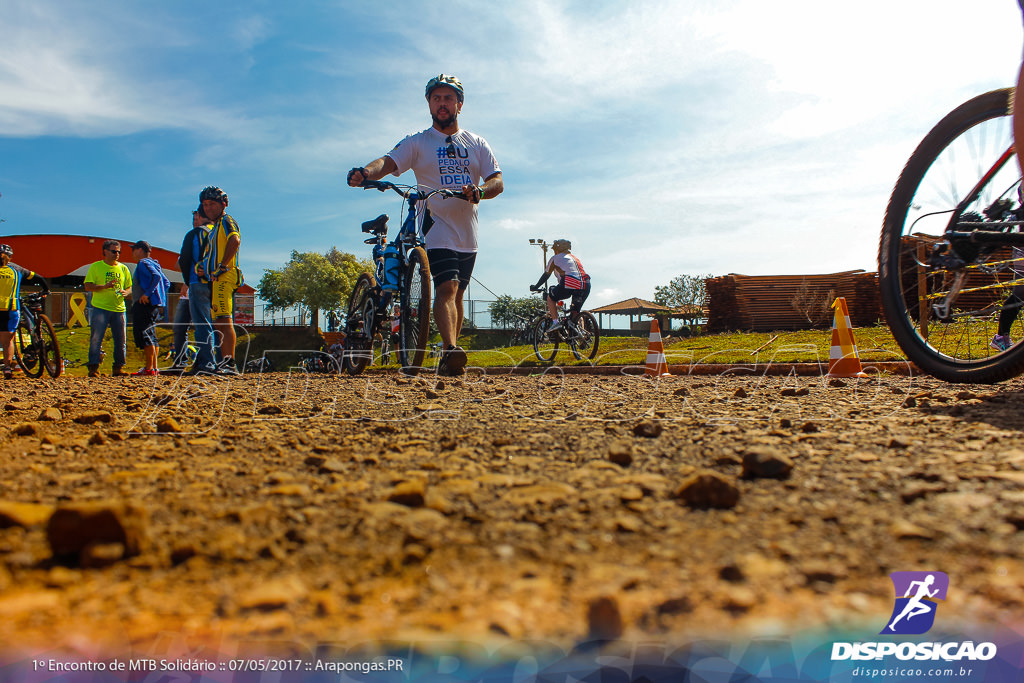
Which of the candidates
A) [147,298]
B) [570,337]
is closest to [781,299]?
[570,337]

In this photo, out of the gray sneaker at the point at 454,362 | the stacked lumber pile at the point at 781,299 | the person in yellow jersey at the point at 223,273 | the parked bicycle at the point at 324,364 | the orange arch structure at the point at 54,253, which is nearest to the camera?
the gray sneaker at the point at 454,362

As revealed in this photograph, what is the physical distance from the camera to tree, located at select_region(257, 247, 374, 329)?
4431 cm

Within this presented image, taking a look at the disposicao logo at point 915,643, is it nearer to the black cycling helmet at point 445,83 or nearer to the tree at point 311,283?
the black cycling helmet at point 445,83

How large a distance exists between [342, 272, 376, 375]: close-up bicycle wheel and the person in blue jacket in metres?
2.57

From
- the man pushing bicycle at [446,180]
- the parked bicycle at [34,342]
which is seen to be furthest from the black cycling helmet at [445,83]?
the parked bicycle at [34,342]

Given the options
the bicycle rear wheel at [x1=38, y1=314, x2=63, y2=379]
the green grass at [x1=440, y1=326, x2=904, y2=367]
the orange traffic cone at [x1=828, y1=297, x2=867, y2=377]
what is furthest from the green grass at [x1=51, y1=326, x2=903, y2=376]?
the bicycle rear wheel at [x1=38, y1=314, x2=63, y2=379]

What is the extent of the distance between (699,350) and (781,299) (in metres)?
11.9

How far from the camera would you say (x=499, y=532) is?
3.11 ft

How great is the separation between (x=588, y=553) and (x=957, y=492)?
2.42 ft

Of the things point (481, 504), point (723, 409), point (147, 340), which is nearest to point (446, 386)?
point (723, 409)

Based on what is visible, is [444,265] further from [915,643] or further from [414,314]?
[915,643]

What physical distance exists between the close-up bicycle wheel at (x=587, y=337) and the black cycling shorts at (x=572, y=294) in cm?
17

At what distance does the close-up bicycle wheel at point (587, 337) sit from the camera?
9383mm

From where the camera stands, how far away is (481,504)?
43.6 inches
